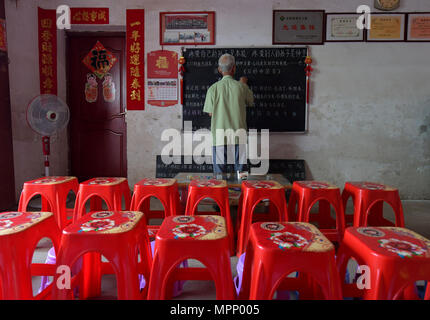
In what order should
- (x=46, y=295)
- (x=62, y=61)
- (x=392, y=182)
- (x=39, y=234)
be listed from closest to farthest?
(x=39, y=234) < (x=46, y=295) < (x=392, y=182) < (x=62, y=61)

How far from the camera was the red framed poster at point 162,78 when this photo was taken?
418cm

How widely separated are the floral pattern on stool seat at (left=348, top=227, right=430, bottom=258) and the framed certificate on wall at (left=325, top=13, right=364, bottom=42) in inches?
137

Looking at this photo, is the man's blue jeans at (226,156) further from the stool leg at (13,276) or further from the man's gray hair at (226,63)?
the stool leg at (13,276)

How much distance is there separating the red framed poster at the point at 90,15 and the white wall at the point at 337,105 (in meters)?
0.09

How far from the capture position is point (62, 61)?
450cm

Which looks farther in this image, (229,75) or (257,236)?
(229,75)

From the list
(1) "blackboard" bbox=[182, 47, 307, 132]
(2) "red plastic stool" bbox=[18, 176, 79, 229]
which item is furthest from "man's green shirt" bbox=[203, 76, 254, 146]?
(2) "red plastic stool" bbox=[18, 176, 79, 229]

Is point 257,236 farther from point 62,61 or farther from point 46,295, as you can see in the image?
point 62,61

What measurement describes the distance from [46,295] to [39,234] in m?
0.33

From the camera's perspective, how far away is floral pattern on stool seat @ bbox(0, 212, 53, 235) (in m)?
1.17

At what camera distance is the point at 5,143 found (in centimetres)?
346

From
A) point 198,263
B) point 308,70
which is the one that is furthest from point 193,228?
point 308,70

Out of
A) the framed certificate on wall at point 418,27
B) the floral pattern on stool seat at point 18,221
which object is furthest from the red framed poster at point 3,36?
the framed certificate on wall at point 418,27
